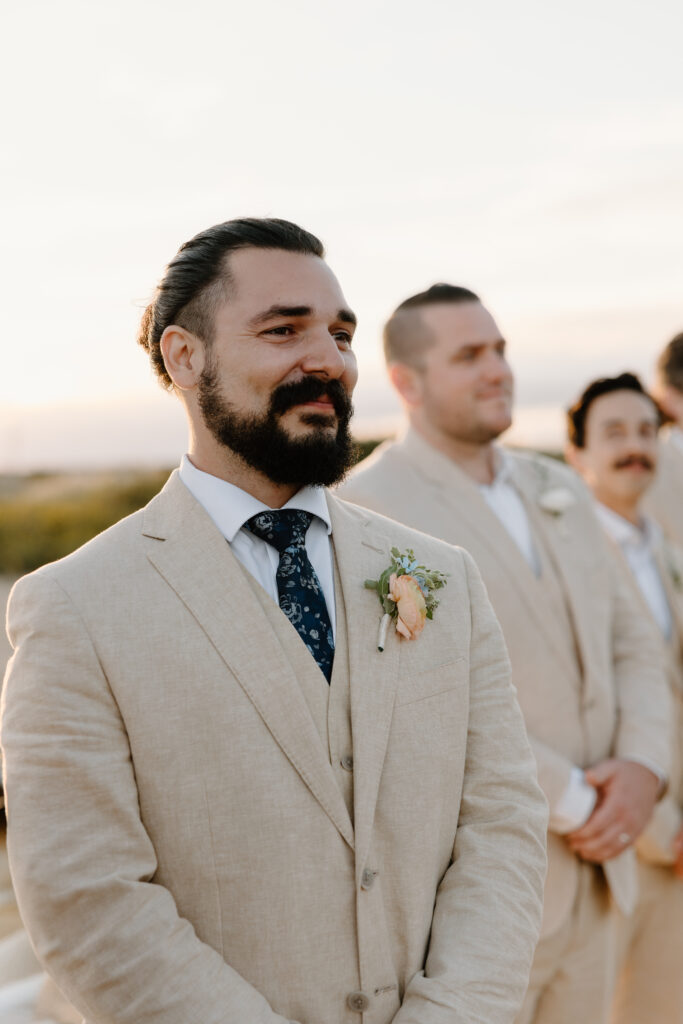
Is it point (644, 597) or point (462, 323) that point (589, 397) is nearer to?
point (644, 597)

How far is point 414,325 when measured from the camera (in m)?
3.43

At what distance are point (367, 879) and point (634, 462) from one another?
2.86 meters

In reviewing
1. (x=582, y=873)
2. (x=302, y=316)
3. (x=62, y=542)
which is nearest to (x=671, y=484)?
(x=582, y=873)

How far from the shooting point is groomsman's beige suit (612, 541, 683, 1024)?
147 inches

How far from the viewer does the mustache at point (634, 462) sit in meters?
4.22

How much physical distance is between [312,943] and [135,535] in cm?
85

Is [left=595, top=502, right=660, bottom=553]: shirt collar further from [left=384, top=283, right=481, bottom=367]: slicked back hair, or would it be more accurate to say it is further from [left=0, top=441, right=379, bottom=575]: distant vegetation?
[left=0, top=441, right=379, bottom=575]: distant vegetation

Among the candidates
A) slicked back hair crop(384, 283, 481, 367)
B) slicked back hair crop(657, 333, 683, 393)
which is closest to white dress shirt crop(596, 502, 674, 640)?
slicked back hair crop(657, 333, 683, 393)

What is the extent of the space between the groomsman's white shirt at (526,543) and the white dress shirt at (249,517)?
128 cm

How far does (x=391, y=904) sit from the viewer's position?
1871 mm

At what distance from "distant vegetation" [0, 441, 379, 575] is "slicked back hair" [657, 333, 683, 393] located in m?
7.16

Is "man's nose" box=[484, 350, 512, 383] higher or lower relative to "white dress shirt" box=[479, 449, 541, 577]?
higher

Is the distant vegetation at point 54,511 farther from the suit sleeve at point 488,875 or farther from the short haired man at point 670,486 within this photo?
the suit sleeve at point 488,875

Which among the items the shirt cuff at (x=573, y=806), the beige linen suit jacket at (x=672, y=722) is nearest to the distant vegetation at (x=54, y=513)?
the beige linen suit jacket at (x=672, y=722)
